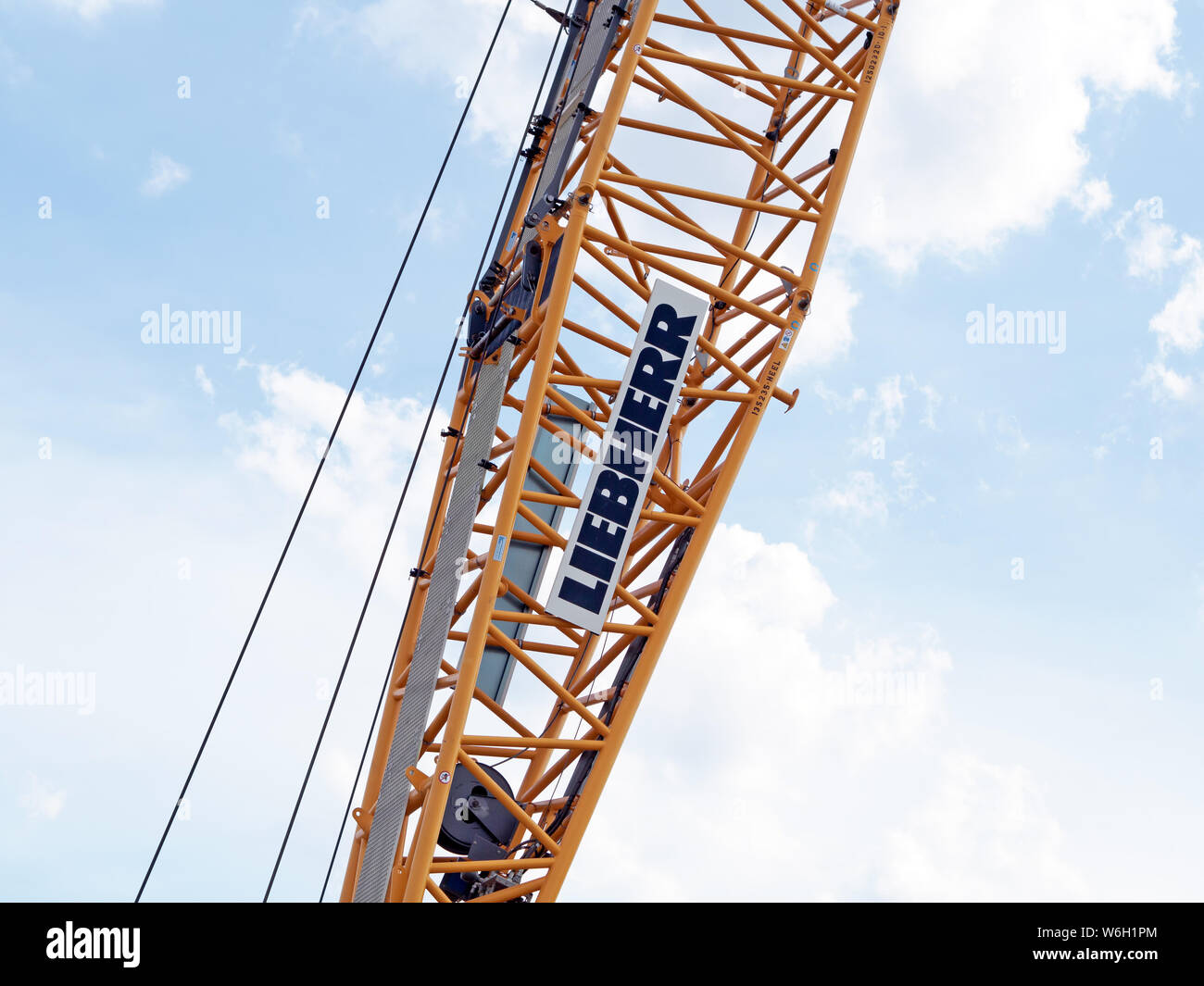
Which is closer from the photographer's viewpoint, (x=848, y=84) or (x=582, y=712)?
(x=582, y=712)

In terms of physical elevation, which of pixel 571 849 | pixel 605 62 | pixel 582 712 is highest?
pixel 605 62

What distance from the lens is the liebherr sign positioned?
1055 cm

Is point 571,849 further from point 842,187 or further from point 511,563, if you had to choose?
point 842,187

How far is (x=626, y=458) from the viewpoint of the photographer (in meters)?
10.6

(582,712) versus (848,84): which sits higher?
(848,84)

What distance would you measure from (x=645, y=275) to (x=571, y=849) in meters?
6.30

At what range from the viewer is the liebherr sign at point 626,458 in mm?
10547
